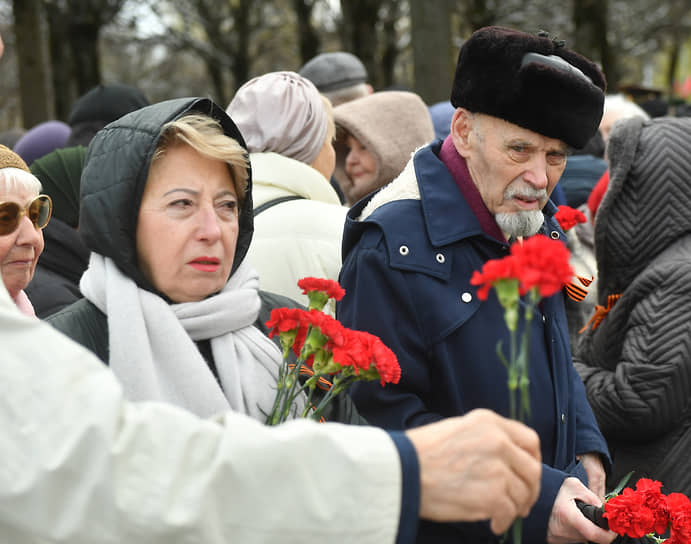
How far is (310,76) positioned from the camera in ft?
20.5

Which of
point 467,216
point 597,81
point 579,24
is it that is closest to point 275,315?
point 467,216

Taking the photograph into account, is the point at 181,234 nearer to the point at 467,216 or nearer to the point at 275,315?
the point at 275,315

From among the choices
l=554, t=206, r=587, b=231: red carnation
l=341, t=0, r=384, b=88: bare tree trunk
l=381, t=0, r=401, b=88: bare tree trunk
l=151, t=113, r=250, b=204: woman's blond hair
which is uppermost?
l=151, t=113, r=250, b=204: woman's blond hair

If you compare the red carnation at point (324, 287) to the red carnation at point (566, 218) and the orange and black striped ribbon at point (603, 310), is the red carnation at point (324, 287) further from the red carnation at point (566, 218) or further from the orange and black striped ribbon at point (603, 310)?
the orange and black striped ribbon at point (603, 310)

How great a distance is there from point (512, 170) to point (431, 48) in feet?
18.1

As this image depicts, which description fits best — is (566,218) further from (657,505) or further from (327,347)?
(327,347)

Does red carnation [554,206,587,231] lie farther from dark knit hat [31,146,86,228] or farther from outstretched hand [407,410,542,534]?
dark knit hat [31,146,86,228]

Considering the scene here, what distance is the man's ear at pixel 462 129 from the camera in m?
2.50

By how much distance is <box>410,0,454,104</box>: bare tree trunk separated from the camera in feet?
24.9

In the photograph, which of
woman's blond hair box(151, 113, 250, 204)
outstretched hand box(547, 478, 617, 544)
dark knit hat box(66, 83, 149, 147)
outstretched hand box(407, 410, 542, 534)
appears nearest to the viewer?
outstretched hand box(407, 410, 542, 534)

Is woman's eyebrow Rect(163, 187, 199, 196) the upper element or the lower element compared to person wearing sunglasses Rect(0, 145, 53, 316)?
upper

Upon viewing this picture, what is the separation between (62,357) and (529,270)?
72 cm

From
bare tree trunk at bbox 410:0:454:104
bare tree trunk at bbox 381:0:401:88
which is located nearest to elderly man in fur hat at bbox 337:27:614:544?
bare tree trunk at bbox 410:0:454:104

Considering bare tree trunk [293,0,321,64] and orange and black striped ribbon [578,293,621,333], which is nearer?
orange and black striped ribbon [578,293,621,333]
